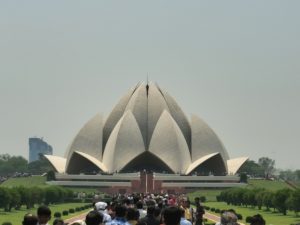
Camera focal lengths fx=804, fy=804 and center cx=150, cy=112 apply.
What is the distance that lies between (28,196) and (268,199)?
1136cm

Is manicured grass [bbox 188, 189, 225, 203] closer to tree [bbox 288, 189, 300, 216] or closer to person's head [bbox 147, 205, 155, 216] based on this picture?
tree [bbox 288, 189, 300, 216]

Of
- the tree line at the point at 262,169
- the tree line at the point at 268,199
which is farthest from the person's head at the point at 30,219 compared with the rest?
the tree line at the point at 262,169

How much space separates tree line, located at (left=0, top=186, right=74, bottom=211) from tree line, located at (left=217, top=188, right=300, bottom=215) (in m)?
10.0

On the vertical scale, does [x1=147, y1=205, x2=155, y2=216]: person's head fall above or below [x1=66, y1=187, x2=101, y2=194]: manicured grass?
below

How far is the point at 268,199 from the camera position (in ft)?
124

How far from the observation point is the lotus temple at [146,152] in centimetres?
6388

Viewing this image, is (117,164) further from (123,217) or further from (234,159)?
(123,217)

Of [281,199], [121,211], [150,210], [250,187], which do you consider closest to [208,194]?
[250,187]

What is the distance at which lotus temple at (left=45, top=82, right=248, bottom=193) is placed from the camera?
63875 mm

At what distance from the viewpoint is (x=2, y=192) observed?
34.6 metres

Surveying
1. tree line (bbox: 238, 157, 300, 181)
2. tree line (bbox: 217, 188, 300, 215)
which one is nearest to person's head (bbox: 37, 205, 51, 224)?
tree line (bbox: 217, 188, 300, 215)

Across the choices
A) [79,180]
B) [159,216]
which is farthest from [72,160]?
[159,216]

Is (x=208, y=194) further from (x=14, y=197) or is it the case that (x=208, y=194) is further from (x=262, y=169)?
(x=262, y=169)

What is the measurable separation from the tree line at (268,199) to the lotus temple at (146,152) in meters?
12.7
